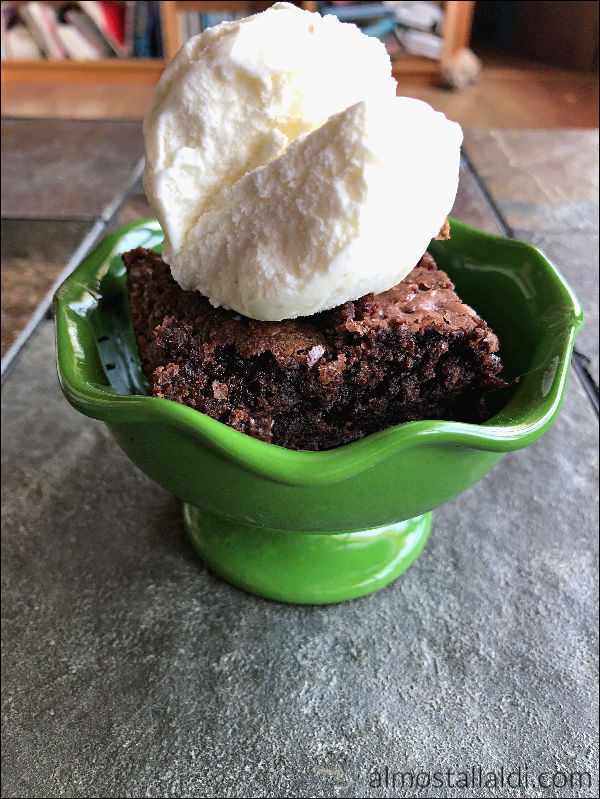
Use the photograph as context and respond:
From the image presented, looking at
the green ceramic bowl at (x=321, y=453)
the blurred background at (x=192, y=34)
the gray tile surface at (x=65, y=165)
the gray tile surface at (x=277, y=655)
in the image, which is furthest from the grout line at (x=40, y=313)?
the blurred background at (x=192, y=34)

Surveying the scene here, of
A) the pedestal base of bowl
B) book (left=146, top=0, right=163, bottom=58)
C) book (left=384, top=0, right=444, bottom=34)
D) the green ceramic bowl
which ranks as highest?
the green ceramic bowl

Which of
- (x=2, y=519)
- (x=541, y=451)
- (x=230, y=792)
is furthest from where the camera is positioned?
(x=541, y=451)

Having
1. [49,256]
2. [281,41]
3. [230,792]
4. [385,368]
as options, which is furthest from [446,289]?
[49,256]

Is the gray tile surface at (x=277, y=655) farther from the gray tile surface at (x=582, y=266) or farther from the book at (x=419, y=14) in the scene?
the book at (x=419, y=14)

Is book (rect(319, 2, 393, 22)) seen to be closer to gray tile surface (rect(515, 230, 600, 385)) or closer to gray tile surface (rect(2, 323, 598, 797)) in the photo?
gray tile surface (rect(515, 230, 600, 385))

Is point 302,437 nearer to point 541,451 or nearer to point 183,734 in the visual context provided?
point 183,734

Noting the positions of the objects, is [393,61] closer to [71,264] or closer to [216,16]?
[216,16]

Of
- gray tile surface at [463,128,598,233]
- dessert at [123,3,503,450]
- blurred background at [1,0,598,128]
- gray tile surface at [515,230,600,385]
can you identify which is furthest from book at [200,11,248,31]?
dessert at [123,3,503,450]
